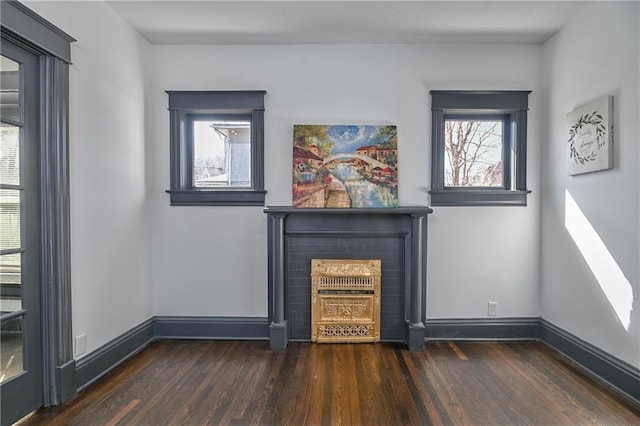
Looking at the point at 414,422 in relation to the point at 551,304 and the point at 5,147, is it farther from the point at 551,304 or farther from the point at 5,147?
the point at 5,147

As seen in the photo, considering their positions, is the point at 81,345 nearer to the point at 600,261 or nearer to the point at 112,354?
the point at 112,354

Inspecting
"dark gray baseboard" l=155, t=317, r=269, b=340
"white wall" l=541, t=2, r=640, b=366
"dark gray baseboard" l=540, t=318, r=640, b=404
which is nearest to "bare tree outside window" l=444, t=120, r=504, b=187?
"white wall" l=541, t=2, r=640, b=366

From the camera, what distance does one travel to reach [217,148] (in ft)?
10.6

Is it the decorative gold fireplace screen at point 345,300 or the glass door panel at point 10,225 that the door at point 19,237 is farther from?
the decorative gold fireplace screen at point 345,300

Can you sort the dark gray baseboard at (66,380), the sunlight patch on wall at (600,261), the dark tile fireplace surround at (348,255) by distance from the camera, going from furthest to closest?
the dark tile fireplace surround at (348,255)
the sunlight patch on wall at (600,261)
the dark gray baseboard at (66,380)

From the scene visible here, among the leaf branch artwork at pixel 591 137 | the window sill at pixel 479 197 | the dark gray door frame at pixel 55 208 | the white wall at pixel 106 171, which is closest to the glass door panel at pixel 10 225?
the dark gray door frame at pixel 55 208

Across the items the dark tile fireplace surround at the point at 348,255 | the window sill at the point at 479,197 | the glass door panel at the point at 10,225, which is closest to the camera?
the glass door panel at the point at 10,225

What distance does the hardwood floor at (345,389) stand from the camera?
1.97 metres

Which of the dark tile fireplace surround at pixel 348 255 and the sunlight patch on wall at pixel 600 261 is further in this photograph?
the dark tile fireplace surround at pixel 348 255

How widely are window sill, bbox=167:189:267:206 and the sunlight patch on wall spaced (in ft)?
8.16

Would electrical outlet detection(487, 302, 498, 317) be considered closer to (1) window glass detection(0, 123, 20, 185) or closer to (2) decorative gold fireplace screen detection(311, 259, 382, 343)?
(2) decorative gold fireplace screen detection(311, 259, 382, 343)

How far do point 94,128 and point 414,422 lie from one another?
274cm

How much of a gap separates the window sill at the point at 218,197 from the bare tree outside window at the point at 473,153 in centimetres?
174

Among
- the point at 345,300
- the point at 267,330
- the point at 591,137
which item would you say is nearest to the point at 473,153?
the point at 591,137
